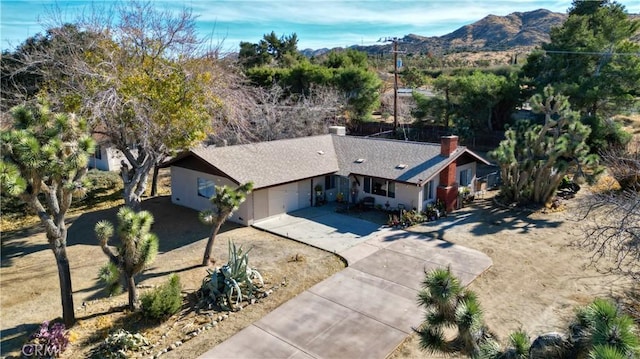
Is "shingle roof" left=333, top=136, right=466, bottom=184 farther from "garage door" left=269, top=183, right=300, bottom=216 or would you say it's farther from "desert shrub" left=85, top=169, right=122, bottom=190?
"desert shrub" left=85, top=169, right=122, bottom=190

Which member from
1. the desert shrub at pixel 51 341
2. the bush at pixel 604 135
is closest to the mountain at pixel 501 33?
the bush at pixel 604 135

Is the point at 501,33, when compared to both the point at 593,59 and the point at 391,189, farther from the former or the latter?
the point at 391,189

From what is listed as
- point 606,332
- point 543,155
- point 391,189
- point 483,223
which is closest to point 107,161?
point 391,189

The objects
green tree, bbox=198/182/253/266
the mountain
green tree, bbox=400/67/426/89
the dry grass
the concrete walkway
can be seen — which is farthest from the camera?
the mountain

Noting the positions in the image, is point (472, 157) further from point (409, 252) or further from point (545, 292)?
point (545, 292)

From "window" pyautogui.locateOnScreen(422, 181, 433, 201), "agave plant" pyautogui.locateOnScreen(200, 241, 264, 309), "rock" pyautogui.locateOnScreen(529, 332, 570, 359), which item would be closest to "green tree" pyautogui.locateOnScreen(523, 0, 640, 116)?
"window" pyautogui.locateOnScreen(422, 181, 433, 201)

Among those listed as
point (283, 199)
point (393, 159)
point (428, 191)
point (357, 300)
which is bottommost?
point (357, 300)
